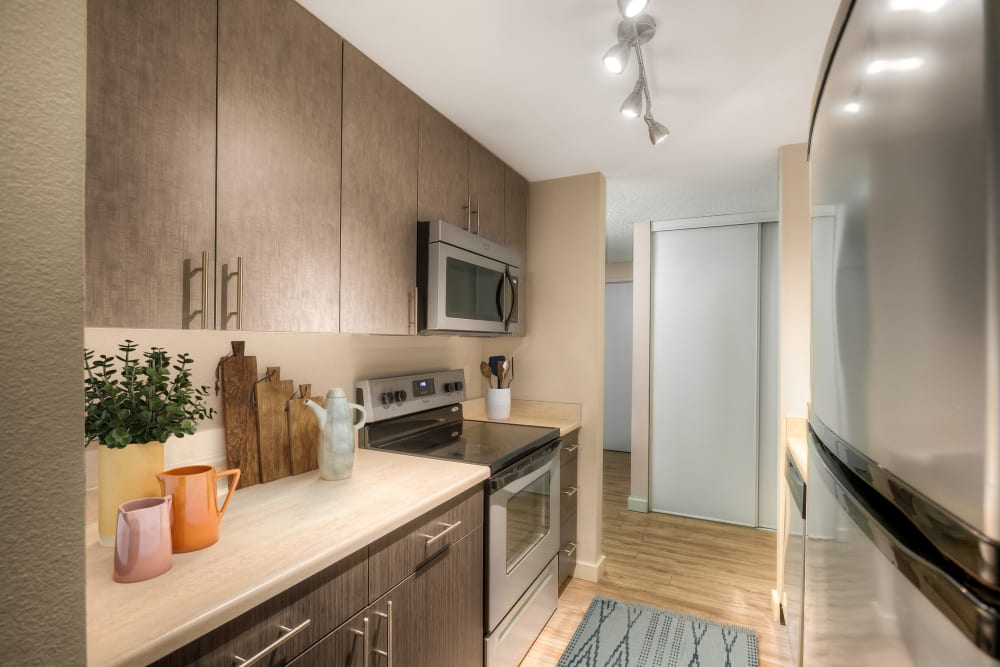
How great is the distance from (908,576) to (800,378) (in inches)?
86.7

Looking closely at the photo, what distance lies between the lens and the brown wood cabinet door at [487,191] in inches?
92.4

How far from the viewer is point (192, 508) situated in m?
1.07

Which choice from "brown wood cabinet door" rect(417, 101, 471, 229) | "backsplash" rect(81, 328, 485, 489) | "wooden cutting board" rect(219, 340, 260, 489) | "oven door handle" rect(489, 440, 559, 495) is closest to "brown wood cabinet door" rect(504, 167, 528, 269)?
"brown wood cabinet door" rect(417, 101, 471, 229)

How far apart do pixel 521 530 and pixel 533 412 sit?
3.04 feet

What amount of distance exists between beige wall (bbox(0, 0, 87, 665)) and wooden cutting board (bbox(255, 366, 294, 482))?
1.08 m

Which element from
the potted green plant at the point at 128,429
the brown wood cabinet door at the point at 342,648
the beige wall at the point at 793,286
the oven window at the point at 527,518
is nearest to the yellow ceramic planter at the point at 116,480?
the potted green plant at the point at 128,429

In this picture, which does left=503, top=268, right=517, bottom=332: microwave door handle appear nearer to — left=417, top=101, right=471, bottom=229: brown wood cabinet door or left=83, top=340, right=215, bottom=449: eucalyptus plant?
left=417, top=101, right=471, bottom=229: brown wood cabinet door

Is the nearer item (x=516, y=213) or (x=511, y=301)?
(x=511, y=301)

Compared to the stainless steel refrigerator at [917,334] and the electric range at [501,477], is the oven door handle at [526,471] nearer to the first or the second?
the electric range at [501,477]

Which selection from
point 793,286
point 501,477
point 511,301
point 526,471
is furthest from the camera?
point 511,301

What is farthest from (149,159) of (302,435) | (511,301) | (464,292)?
(511,301)

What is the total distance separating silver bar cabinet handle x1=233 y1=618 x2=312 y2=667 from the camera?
0.90m

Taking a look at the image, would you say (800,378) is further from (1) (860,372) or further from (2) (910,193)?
(2) (910,193)

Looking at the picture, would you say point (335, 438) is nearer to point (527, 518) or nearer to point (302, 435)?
point (302, 435)
